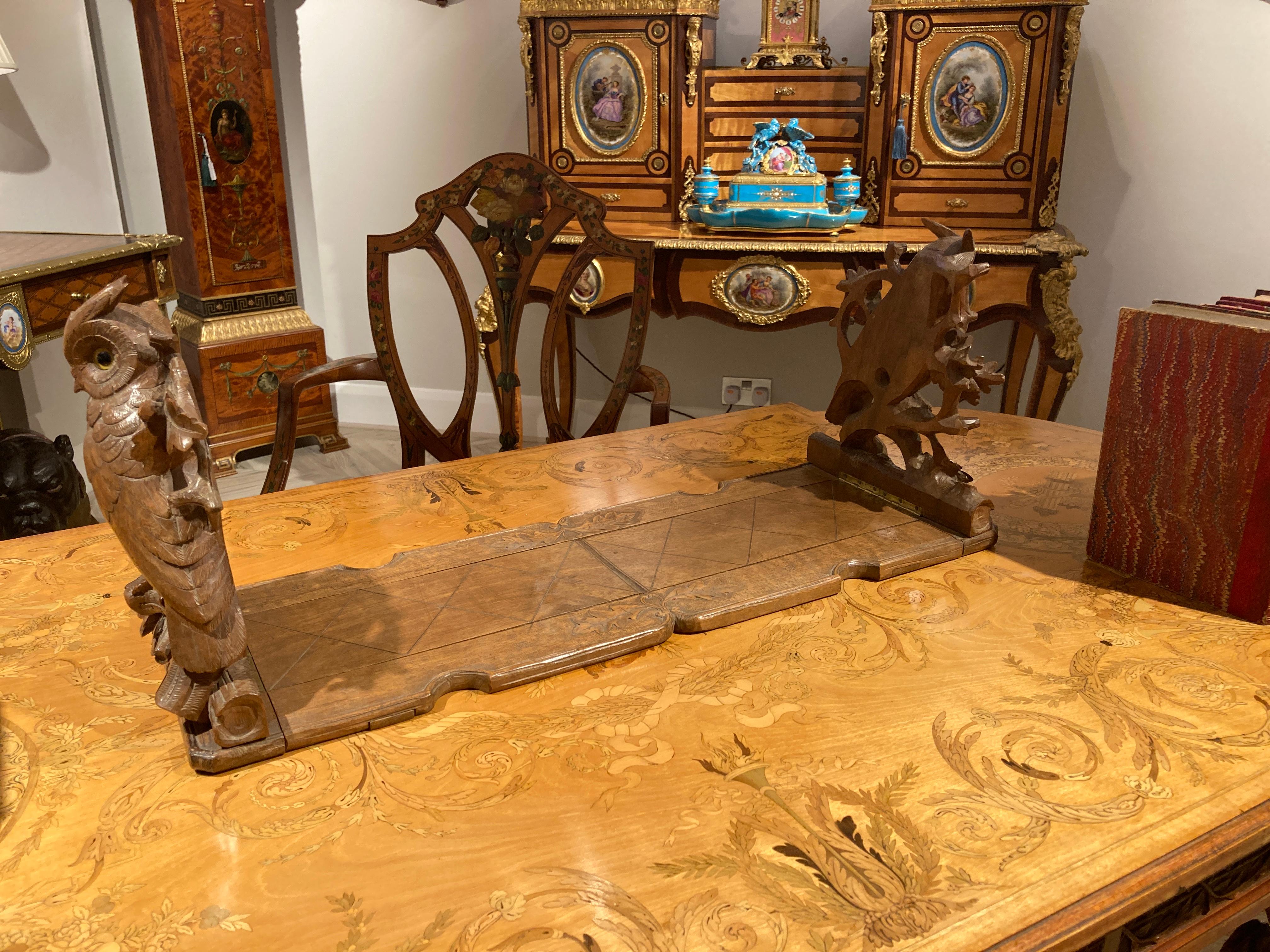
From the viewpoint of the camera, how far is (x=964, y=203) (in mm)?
2822

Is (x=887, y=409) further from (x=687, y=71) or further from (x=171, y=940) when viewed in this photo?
(x=687, y=71)

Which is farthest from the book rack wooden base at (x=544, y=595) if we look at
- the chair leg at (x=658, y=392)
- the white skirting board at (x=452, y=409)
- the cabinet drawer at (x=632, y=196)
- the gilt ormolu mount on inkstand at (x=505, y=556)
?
the white skirting board at (x=452, y=409)

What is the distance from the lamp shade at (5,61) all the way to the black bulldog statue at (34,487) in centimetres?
110

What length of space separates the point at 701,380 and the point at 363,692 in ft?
9.59

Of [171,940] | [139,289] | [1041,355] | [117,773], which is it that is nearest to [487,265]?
[117,773]

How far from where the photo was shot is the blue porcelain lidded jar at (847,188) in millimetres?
2842

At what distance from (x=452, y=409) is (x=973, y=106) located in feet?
7.57

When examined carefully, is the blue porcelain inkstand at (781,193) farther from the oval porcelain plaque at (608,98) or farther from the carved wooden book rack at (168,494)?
the carved wooden book rack at (168,494)

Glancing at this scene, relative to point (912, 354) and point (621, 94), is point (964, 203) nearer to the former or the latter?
point (621, 94)

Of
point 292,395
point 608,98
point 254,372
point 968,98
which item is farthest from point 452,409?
point 292,395

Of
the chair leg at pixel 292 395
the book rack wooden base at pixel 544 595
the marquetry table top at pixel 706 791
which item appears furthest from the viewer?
the chair leg at pixel 292 395

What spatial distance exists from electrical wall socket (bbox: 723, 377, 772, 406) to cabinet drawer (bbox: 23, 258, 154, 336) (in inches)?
77.4

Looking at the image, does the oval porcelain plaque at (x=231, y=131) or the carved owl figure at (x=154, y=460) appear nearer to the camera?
the carved owl figure at (x=154, y=460)

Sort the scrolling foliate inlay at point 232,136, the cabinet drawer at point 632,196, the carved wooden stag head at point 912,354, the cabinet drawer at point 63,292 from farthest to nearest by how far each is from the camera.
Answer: the scrolling foliate inlay at point 232,136 → the cabinet drawer at point 632,196 → the cabinet drawer at point 63,292 → the carved wooden stag head at point 912,354
